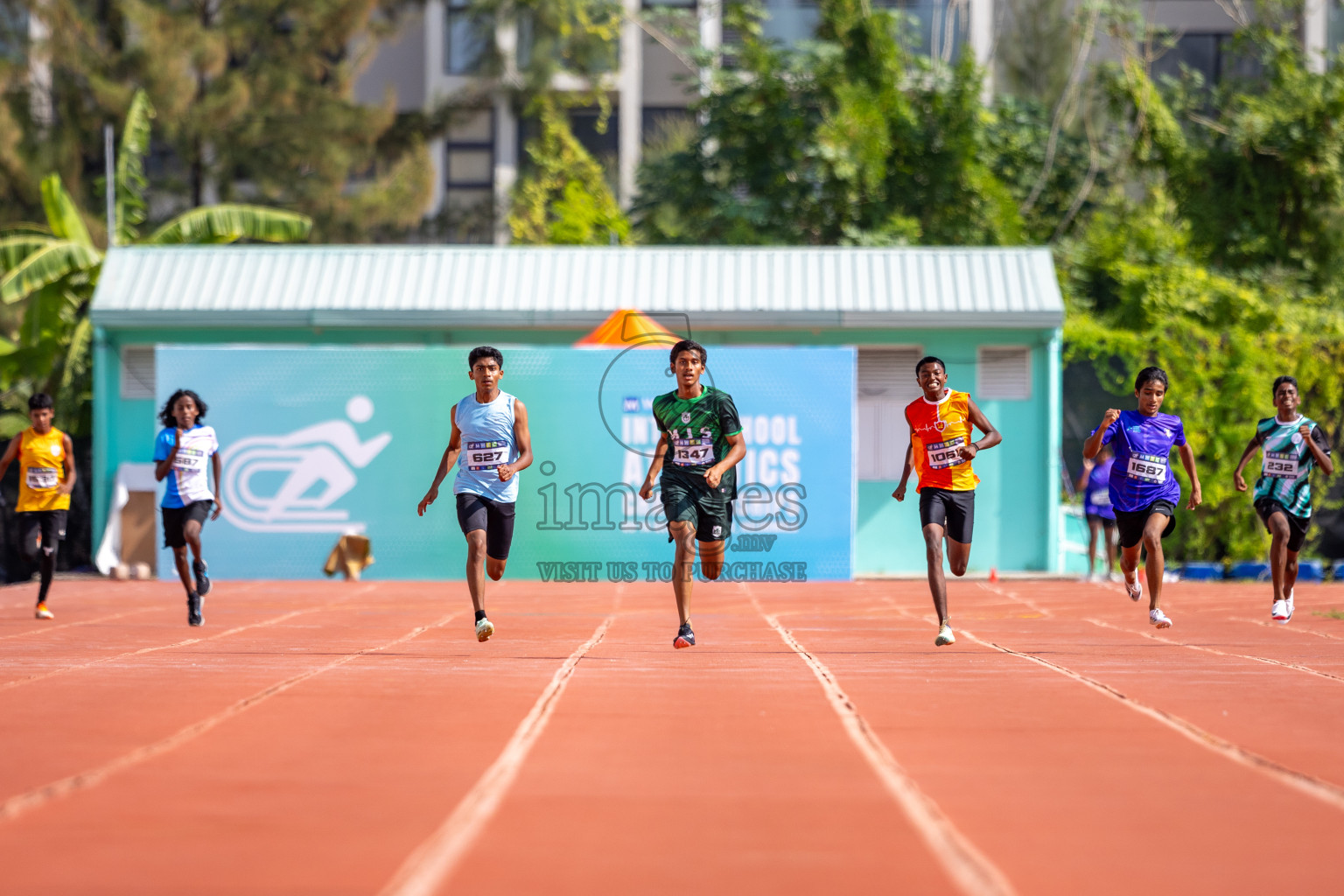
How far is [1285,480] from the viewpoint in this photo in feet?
39.7

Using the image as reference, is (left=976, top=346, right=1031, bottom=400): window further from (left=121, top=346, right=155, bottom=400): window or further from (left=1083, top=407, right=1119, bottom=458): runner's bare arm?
(left=121, top=346, right=155, bottom=400): window

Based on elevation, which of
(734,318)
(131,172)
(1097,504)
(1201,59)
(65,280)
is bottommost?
(1097,504)

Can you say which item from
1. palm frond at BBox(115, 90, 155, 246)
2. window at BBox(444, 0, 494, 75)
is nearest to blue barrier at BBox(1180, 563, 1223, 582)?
palm frond at BBox(115, 90, 155, 246)

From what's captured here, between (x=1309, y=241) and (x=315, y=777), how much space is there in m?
25.3

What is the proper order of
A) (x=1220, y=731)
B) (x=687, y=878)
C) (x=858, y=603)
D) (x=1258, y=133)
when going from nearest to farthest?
(x=687, y=878), (x=1220, y=731), (x=858, y=603), (x=1258, y=133)

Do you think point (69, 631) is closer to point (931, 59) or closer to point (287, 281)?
point (287, 281)

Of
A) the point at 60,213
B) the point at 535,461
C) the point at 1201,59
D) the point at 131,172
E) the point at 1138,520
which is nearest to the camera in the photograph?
the point at 1138,520

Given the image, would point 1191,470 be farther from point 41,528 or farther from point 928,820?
point 41,528

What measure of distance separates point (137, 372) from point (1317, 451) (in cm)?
1380

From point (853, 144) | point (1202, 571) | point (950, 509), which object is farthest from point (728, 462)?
Answer: point (853, 144)

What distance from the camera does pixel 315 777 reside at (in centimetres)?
552

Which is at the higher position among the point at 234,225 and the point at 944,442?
the point at 234,225

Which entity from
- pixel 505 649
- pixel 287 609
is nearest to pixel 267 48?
pixel 287 609

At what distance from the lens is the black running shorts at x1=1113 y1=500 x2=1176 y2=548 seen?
10.9 m
